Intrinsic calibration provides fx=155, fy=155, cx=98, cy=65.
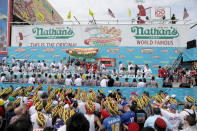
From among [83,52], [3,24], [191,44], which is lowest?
[83,52]

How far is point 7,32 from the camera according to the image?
849 inches

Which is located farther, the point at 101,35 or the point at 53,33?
the point at 53,33

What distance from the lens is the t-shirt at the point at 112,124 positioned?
329 centimetres

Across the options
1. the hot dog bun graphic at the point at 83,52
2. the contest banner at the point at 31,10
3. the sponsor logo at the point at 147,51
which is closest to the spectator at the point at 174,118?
the hot dog bun graphic at the point at 83,52

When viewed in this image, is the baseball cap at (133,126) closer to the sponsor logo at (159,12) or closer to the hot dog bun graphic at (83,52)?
the hot dog bun graphic at (83,52)

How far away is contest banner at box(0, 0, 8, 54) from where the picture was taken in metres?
21.2

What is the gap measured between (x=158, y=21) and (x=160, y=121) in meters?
19.6

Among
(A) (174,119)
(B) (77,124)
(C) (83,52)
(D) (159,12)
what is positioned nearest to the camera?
(B) (77,124)

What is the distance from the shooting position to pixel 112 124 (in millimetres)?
3303

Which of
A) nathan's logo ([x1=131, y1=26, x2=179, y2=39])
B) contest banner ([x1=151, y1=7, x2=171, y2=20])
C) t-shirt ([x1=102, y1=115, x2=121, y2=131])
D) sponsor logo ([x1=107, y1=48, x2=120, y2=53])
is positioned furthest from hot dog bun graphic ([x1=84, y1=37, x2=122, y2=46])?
t-shirt ([x1=102, y1=115, x2=121, y2=131])

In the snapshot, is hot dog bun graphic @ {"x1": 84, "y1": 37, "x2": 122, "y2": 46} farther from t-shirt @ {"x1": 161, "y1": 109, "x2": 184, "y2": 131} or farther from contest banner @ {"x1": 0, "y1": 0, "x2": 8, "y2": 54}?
t-shirt @ {"x1": 161, "y1": 109, "x2": 184, "y2": 131}

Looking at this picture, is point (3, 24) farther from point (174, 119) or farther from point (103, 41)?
point (174, 119)

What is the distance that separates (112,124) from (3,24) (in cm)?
2361

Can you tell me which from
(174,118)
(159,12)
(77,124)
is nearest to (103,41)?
(159,12)
